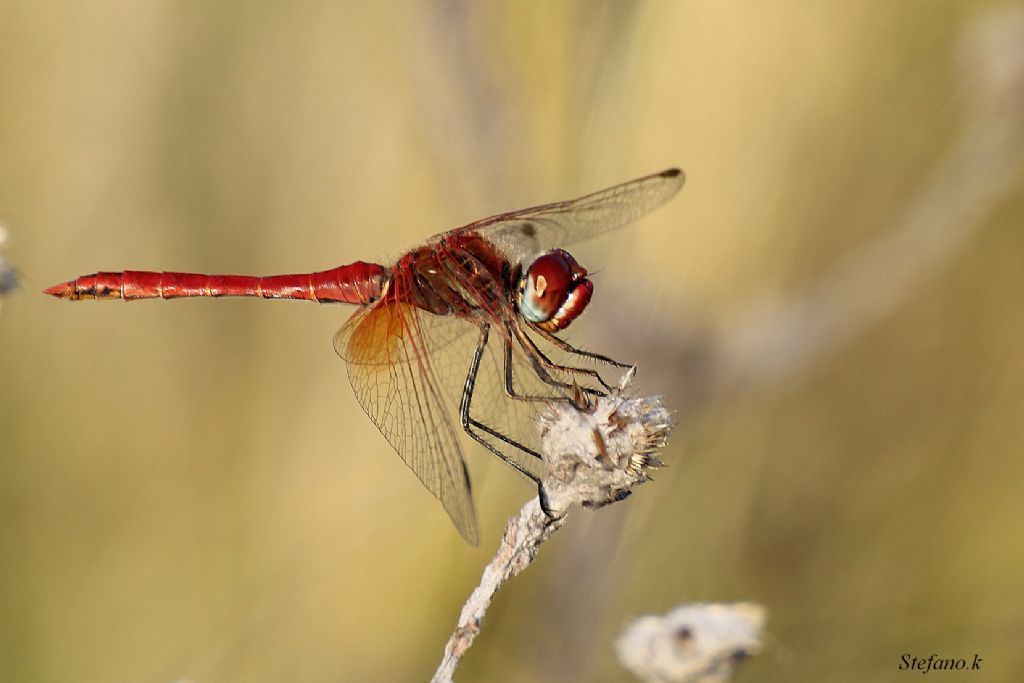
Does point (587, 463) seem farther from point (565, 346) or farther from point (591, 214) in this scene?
point (591, 214)

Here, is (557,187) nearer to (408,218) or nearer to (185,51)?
(408,218)

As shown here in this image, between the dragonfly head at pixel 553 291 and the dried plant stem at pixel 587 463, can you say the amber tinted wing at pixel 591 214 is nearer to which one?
the dragonfly head at pixel 553 291

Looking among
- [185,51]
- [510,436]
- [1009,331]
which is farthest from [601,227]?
[185,51]

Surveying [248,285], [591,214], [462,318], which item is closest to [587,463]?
[462,318]

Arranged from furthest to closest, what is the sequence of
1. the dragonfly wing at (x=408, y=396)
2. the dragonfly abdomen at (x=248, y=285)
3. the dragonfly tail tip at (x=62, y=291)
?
the dragonfly abdomen at (x=248, y=285)
the dragonfly tail tip at (x=62, y=291)
the dragonfly wing at (x=408, y=396)

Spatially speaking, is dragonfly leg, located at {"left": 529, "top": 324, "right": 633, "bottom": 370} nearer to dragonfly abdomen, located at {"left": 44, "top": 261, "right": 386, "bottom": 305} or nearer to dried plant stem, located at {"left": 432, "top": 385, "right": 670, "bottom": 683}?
dragonfly abdomen, located at {"left": 44, "top": 261, "right": 386, "bottom": 305}

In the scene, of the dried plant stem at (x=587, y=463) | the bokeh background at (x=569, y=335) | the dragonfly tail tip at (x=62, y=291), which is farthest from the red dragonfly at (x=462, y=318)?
the dried plant stem at (x=587, y=463)
